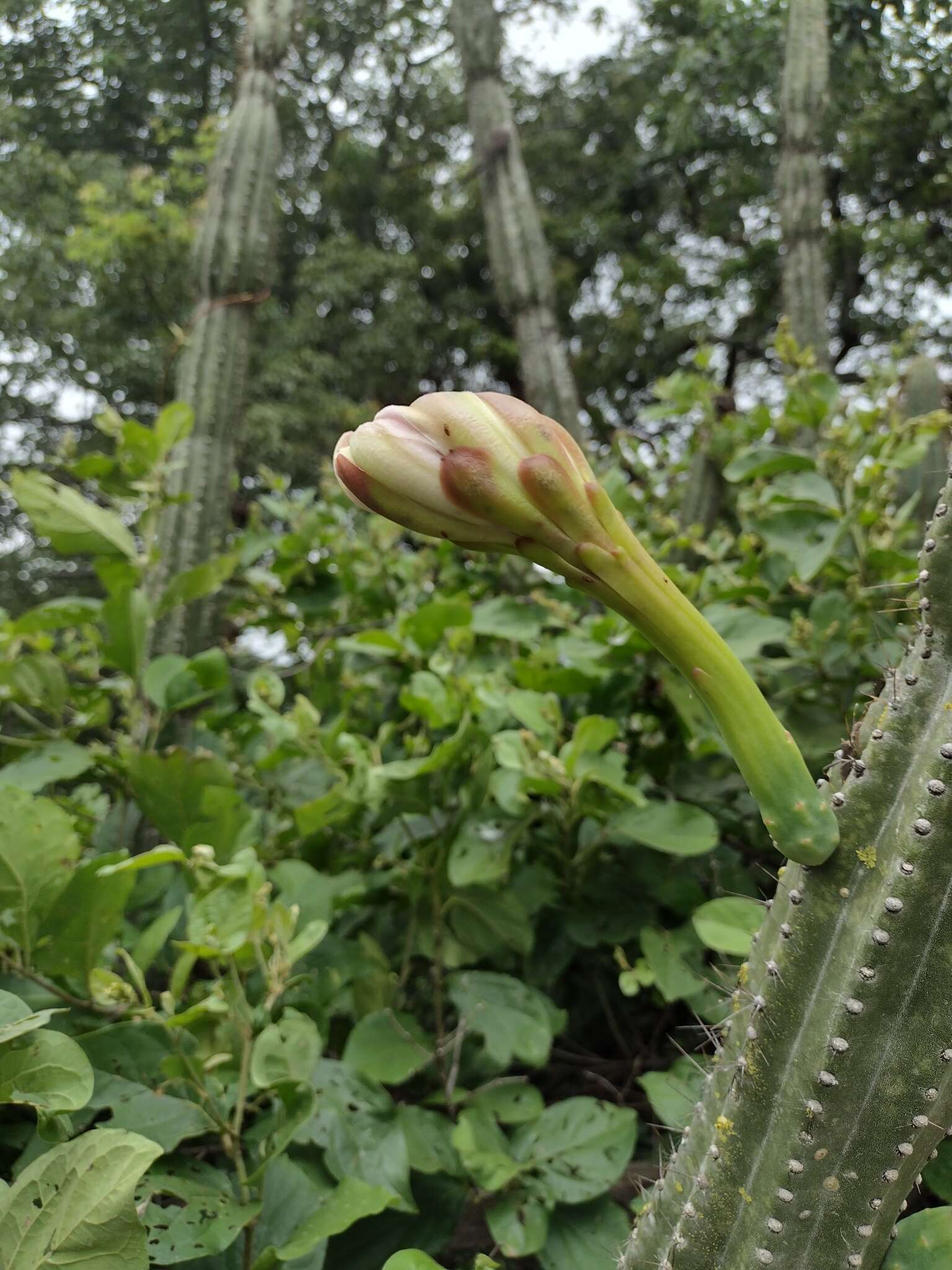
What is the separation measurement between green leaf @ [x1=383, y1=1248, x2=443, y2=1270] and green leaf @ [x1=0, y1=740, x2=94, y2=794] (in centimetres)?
47

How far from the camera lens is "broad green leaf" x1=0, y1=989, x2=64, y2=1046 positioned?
1.04ft

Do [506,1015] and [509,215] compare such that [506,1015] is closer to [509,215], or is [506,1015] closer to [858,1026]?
[858,1026]

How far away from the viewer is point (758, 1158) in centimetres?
30

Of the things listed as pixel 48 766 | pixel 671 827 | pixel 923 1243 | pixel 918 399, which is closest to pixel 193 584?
pixel 48 766

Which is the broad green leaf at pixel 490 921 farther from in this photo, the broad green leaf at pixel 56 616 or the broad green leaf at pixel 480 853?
the broad green leaf at pixel 56 616

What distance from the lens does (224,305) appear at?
136 centimetres

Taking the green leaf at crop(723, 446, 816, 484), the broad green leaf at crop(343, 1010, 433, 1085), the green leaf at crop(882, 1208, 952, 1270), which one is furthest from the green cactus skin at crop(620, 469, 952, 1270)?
the green leaf at crop(723, 446, 816, 484)

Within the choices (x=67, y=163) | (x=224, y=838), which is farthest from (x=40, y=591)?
(x=224, y=838)

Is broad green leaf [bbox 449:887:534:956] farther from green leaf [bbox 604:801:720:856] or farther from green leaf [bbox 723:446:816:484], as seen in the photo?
green leaf [bbox 723:446:816:484]

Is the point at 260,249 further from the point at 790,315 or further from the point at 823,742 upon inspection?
the point at 823,742

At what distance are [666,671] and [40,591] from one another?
577 cm

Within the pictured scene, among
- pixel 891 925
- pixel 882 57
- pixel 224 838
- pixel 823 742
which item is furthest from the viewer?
pixel 882 57

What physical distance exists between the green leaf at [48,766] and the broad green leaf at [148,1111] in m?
0.29

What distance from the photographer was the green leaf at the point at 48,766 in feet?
2.16
